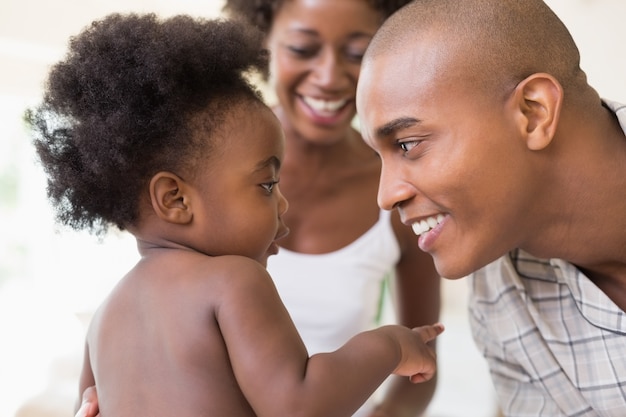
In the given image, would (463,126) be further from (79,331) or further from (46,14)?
(46,14)

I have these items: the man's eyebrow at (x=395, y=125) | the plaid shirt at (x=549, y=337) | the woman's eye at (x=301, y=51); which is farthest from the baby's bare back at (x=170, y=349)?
the woman's eye at (x=301, y=51)

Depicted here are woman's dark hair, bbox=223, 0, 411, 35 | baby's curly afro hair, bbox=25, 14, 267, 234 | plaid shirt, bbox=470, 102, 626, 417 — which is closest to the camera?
baby's curly afro hair, bbox=25, 14, 267, 234

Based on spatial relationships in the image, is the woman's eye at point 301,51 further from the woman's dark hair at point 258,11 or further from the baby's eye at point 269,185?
the baby's eye at point 269,185

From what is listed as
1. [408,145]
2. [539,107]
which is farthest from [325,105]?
[539,107]

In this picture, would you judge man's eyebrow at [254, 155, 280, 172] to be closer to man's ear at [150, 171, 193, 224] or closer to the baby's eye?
the baby's eye

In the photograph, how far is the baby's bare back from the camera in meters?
1.18

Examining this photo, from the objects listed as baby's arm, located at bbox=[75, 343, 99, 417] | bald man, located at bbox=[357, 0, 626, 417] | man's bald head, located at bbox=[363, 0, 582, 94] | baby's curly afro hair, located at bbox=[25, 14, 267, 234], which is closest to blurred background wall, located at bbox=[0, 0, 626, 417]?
baby's arm, located at bbox=[75, 343, 99, 417]

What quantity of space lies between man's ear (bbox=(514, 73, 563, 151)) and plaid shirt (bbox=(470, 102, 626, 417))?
0.71ft

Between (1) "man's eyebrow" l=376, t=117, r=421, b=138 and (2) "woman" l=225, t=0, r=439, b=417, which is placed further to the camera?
(2) "woman" l=225, t=0, r=439, b=417

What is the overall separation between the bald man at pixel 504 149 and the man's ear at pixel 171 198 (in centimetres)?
38

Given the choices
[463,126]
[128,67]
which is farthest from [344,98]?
[128,67]

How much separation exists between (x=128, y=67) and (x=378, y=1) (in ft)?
2.82

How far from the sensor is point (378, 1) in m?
1.97

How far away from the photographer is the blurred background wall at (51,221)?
2.54 metres
